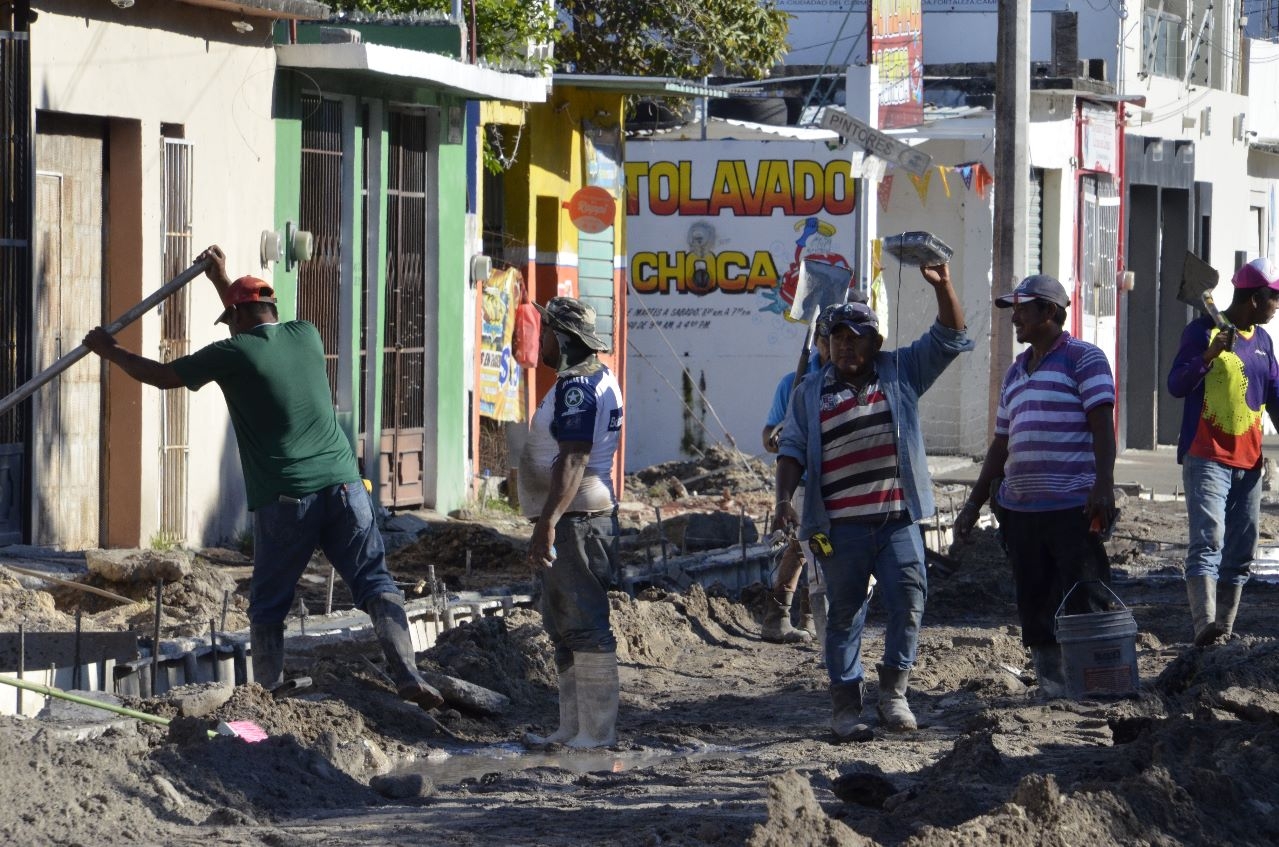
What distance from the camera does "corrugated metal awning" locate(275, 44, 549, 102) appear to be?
13992 mm

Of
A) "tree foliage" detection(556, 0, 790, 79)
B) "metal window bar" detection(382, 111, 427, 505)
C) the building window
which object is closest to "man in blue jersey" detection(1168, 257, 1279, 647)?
"metal window bar" detection(382, 111, 427, 505)

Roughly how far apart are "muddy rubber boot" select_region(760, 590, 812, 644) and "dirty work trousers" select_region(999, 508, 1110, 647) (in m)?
2.65

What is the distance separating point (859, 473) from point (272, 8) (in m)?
6.79

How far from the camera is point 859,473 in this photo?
8164 millimetres

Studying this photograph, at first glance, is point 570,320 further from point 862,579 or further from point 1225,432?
point 1225,432

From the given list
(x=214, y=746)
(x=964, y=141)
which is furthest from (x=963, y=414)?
(x=214, y=746)

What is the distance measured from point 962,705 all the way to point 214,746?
3.54 metres

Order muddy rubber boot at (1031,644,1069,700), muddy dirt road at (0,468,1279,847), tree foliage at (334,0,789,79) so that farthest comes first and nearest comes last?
tree foliage at (334,0,789,79)
muddy rubber boot at (1031,644,1069,700)
muddy dirt road at (0,468,1279,847)

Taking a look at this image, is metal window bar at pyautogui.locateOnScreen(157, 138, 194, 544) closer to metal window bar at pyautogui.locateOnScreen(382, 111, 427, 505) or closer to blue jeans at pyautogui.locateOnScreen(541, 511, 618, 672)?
metal window bar at pyautogui.locateOnScreen(382, 111, 427, 505)

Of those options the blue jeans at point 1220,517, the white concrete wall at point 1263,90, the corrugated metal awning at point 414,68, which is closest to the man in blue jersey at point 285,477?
the blue jeans at point 1220,517

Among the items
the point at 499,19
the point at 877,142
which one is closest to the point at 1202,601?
the point at 877,142

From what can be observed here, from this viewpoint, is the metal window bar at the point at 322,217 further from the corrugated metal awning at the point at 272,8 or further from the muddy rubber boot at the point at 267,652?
the muddy rubber boot at the point at 267,652

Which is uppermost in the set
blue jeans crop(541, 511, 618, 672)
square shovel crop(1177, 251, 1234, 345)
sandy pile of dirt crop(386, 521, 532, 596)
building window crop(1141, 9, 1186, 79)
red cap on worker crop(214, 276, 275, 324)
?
building window crop(1141, 9, 1186, 79)

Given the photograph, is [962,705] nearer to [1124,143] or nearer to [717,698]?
[717,698]
